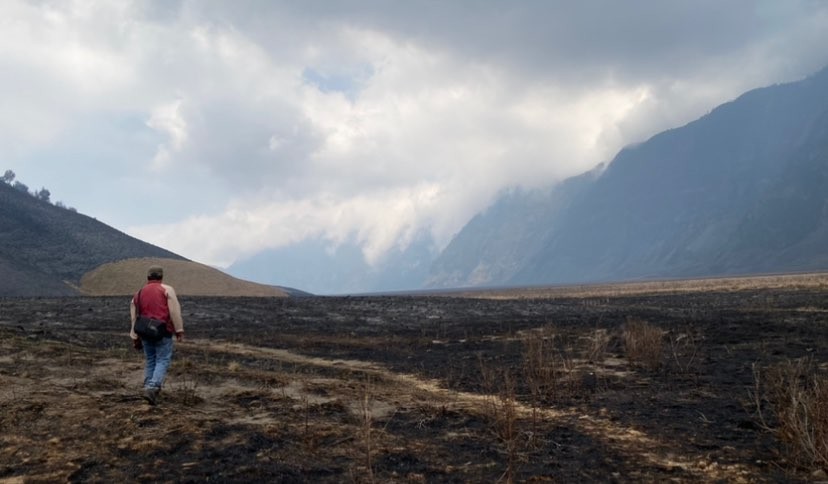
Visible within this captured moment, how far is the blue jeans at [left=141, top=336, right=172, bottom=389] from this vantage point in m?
8.34

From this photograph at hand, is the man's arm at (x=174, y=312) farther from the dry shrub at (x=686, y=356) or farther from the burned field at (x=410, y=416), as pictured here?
the dry shrub at (x=686, y=356)

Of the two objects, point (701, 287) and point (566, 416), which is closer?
point (566, 416)

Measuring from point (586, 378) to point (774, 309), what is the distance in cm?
2312

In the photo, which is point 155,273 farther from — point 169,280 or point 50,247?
point 50,247

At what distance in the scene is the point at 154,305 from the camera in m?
8.36

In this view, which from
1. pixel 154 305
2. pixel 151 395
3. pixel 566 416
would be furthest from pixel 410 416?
pixel 154 305

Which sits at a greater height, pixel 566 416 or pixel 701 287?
pixel 701 287

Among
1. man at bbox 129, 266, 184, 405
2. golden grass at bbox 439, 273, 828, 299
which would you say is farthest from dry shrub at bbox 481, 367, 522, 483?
golden grass at bbox 439, 273, 828, 299

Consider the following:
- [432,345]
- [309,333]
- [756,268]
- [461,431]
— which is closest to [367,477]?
[461,431]

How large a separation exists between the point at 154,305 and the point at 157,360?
84 centimetres

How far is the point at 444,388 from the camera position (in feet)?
39.8

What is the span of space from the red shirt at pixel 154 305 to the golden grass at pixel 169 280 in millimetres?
54836

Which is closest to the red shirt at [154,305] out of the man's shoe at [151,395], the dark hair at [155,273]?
the dark hair at [155,273]

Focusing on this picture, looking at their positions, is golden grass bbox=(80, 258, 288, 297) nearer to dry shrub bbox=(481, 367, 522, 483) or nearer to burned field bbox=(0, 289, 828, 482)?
burned field bbox=(0, 289, 828, 482)
